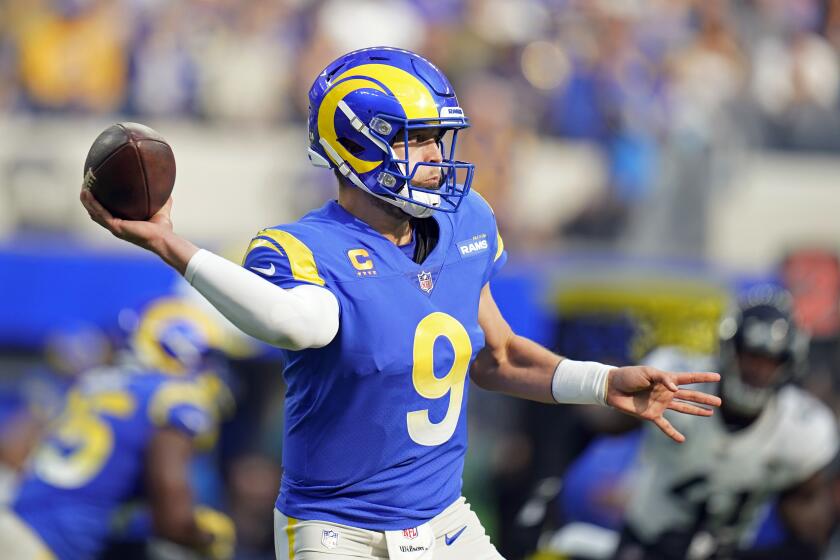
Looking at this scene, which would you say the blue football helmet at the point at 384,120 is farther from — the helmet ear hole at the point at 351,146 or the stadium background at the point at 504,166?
the stadium background at the point at 504,166

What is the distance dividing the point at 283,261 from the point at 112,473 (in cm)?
304

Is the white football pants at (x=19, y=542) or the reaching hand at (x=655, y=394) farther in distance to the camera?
the white football pants at (x=19, y=542)

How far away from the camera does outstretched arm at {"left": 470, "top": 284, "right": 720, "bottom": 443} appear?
3.81m

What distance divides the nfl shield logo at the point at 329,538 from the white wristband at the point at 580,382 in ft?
2.58

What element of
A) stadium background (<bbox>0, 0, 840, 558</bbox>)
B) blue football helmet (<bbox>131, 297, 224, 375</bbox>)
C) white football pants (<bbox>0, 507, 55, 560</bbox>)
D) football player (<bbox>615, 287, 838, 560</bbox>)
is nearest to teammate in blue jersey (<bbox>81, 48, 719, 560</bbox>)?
football player (<bbox>615, 287, 838, 560</bbox>)

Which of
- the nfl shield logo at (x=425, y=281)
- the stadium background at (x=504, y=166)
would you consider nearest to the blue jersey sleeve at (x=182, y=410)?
the stadium background at (x=504, y=166)

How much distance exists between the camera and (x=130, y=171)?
3.40 meters

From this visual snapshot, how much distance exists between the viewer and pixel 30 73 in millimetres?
10203

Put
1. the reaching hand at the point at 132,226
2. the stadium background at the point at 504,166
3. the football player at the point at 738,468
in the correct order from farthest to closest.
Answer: the stadium background at the point at 504,166, the football player at the point at 738,468, the reaching hand at the point at 132,226

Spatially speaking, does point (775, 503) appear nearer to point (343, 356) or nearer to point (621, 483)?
point (621, 483)

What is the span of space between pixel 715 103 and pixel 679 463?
6.05 metres

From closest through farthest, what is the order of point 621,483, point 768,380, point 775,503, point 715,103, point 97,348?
point 768,380 → point 775,503 → point 621,483 → point 97,348 → point 715,103

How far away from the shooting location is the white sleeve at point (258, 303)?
3.36m

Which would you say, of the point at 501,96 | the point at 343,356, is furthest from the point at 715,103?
the point at 343,356
